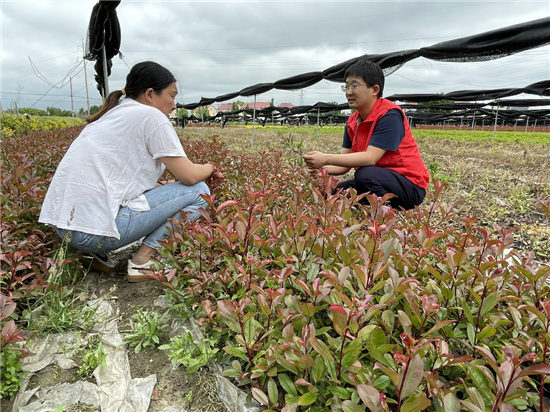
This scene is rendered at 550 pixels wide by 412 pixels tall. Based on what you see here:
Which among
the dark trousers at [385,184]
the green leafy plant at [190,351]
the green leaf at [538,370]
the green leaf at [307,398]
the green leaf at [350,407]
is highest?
the dark trousers at [385,184]

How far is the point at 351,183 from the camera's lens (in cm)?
309

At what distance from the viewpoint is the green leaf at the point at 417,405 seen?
0.86 meters

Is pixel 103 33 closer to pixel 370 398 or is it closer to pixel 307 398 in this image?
pixel 307 398

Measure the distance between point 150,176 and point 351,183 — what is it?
1.66m

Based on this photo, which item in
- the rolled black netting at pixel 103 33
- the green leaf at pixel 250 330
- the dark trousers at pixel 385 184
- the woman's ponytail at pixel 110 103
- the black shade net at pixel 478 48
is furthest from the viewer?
the rolled black netting at pixel 103 33

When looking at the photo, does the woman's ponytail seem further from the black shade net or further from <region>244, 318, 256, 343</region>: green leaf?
the black shade net

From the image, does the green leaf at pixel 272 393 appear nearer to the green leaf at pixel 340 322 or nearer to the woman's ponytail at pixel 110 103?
the green leaf at pixel 340 322

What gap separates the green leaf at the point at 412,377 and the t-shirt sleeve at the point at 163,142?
1.69m

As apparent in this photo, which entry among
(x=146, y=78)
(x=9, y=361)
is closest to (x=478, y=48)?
(x=146, y=78)

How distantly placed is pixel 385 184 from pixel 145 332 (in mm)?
1958

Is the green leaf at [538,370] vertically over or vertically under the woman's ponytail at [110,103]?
under

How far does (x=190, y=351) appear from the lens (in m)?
1.47

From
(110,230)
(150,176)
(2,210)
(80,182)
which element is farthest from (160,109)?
(2,210)

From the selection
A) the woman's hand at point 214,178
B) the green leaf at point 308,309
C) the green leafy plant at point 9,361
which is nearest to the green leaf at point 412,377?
the green leaf at point 308,309
